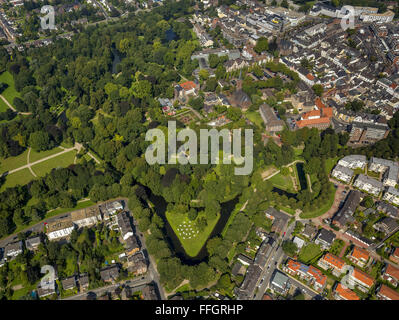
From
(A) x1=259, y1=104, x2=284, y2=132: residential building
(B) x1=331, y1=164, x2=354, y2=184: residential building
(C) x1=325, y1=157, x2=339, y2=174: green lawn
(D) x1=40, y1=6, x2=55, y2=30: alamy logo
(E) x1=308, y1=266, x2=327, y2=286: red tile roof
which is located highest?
(D) x1=40, y1=6, x2=55, y2=30: alamy logo

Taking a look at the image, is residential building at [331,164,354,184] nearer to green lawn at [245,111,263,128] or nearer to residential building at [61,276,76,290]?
green lawn at [245,111,263,128]

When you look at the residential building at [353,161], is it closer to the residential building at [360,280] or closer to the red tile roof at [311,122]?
the red tile roof at [311,122]

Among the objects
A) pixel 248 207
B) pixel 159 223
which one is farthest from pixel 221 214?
pixel 159 223

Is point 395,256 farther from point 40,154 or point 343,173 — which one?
point 40,154

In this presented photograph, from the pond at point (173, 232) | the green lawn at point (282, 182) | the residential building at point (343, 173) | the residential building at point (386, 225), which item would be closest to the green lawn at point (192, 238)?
the pond at point (173, 232)

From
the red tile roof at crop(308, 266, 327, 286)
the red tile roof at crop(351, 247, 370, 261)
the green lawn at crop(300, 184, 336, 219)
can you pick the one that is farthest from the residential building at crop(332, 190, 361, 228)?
the red tile roof at crop(308, 266, 327, 286)

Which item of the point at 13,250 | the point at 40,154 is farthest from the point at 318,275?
the point at 40,154

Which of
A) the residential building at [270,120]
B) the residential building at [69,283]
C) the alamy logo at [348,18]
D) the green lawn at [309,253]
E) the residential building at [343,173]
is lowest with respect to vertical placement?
the residential building at [69,283]
